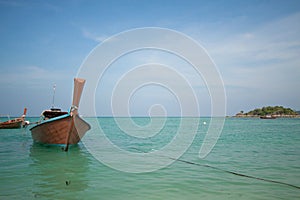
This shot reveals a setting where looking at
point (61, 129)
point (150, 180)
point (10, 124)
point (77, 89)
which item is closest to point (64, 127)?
point (61, 129)

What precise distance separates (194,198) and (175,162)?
523 cm

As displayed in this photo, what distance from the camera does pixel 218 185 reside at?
765 cm

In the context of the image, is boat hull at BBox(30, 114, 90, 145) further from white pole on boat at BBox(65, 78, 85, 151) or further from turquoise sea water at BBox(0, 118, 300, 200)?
turquoise sea water at BBox(0, 118, 300, 200)

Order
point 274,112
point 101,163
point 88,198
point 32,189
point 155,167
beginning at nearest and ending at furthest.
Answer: point 88,198
point 32,189
point 155,167
point 101,163
point 274,112

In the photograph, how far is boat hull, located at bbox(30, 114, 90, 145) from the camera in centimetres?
1402

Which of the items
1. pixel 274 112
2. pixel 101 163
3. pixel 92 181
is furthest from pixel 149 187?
pixel 274 112

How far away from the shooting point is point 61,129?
14.5 metres

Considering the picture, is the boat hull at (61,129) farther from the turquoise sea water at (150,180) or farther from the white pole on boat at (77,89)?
the turquoise sea water at (150,180)

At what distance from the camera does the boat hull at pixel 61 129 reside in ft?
46.0

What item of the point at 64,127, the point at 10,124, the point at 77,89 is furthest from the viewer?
the point at 10,124

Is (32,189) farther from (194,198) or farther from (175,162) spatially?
(175,162)

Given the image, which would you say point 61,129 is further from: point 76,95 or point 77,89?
point 77,89

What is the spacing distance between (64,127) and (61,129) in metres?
0.35

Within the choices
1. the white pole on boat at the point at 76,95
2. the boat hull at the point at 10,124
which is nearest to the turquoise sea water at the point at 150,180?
the white pole on boat at the point at 76,95
